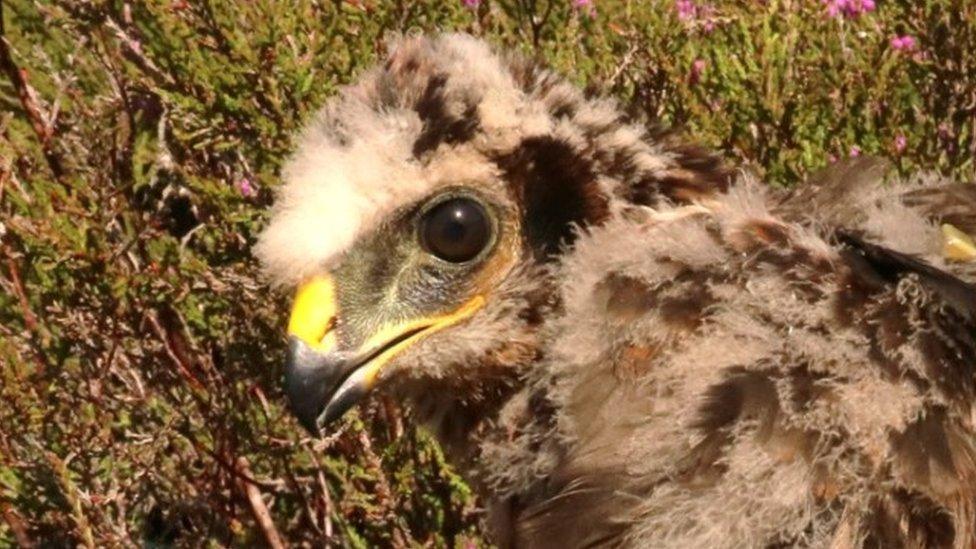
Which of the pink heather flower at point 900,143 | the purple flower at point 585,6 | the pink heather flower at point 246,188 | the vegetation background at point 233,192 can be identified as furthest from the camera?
the purple flower at point 585,6

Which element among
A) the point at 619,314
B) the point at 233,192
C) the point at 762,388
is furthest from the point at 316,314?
the point at 233,192

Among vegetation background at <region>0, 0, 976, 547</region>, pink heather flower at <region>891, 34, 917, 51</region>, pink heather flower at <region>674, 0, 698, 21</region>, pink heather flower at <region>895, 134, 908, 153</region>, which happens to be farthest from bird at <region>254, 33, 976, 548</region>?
pink heather flower at <region>674, 0, 698, 21</region>

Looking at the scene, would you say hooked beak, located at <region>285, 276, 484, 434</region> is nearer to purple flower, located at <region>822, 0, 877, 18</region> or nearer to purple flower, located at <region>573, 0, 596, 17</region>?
purple flower, located at <region>573, 0, 596, 17</region>

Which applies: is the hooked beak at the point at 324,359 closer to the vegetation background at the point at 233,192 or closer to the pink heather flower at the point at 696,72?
the vegetation background at the point at 233,192

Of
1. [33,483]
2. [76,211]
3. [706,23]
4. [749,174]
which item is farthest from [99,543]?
[706,23]

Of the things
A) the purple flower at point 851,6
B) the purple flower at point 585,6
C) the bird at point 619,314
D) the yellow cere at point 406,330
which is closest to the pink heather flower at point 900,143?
the purple flower at point 851,6

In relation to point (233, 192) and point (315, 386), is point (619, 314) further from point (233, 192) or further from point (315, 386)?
point (233, 192)
